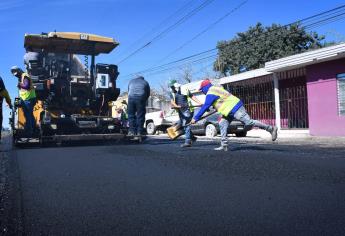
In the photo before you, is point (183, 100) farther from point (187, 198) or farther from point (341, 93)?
point (341, 93)

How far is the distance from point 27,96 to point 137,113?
287 centimetres

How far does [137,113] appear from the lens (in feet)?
38.2

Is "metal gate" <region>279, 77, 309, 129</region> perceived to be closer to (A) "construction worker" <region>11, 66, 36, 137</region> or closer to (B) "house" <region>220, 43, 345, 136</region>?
(B) "house" <region>220, 43, 345, 136</region>

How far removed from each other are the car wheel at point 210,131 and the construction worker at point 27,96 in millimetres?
8953

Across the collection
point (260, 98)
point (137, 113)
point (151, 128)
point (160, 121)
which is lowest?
point (151, 128)

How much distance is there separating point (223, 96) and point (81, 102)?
13.8ft

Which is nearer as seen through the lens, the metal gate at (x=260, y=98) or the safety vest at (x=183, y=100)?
the safety vest at (x=183, y=100)

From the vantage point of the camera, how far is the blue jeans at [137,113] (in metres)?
11.6

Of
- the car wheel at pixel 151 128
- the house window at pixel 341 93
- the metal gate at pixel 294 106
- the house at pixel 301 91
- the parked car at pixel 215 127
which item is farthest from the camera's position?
the car wheel at pixel 151 128

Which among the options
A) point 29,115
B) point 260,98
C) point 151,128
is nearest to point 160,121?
point 151,128

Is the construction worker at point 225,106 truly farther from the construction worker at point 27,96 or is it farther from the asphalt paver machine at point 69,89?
the construction worker at point 27,96

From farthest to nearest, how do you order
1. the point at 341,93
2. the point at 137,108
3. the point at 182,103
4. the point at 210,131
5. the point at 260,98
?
the point at 260,98 → the point at 210,131 → the point at 341,93 → the point at 137,108 → the point at 182,103

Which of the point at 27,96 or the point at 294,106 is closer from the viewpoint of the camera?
the point at 27,96

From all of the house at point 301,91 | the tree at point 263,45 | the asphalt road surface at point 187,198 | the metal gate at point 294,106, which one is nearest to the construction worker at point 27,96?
the asphalt road surface at point 187,198
